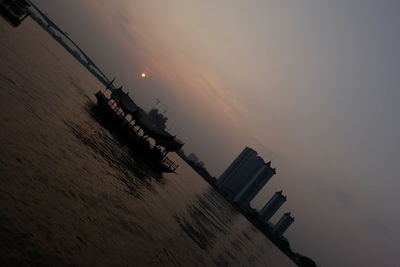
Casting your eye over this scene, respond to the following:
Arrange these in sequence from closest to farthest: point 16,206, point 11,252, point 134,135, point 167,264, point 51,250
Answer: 1. point 11,252
2. point 51,250
3. point 16,206
4. point 167,264
5. point 134,135

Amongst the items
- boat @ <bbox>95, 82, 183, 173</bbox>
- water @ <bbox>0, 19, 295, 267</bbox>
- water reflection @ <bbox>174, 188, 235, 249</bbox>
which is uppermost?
boat @ <bbox>95, 82, 183, 173</bbox>

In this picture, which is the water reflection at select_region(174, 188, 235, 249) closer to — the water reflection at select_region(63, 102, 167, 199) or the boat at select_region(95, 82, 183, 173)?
the water reflection at select_region(63, 102, 167, 199)

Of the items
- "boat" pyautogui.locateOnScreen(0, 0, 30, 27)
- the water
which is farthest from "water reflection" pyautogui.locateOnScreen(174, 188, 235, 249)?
"boat" pyautogui.locateOnScreen(0, 0, 30, 27)

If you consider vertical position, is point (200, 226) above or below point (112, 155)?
below

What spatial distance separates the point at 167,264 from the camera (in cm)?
2522

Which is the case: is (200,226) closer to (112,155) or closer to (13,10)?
(112,155)

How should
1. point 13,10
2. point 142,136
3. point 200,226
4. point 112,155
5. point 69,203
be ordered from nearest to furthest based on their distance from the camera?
point 69,203
point 112,155
point 200,226
point 142,136
point 13,10

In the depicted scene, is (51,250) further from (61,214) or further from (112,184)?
(112,184)

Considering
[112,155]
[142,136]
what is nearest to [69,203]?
[112,155]

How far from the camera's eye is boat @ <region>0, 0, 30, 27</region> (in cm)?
7338

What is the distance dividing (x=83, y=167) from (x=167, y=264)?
12.1m

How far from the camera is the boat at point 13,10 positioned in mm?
73375

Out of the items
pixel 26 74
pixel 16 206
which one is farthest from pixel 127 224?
pixel 26 74

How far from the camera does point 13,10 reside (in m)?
75.9
